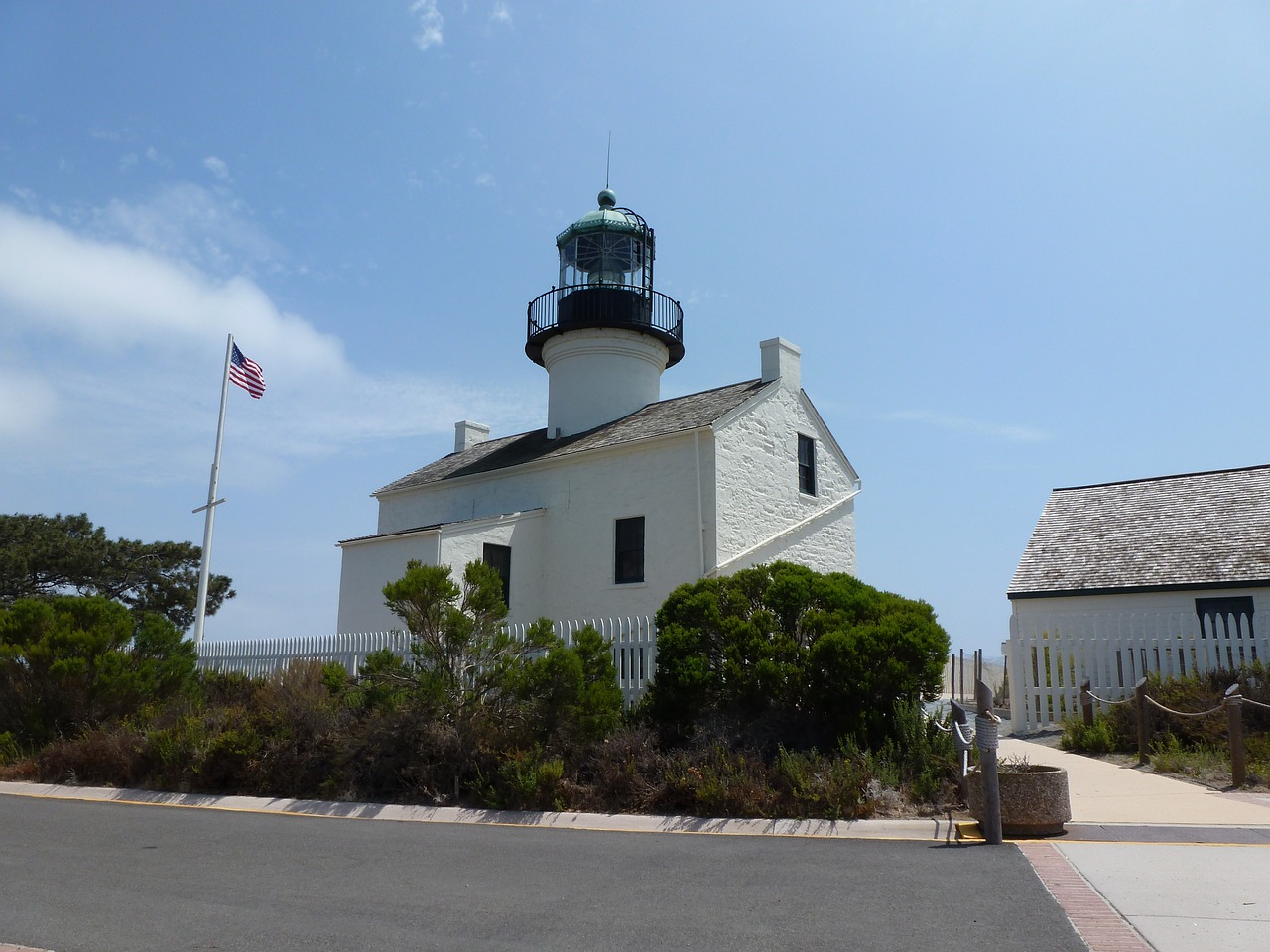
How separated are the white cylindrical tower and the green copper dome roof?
2 centimetres

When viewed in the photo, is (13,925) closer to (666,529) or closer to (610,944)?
(610,944)

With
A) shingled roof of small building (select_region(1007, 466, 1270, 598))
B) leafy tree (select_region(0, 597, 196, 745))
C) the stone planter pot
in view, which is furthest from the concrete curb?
shingled roof of small building (select_region(1007, 466, 1270, 598))

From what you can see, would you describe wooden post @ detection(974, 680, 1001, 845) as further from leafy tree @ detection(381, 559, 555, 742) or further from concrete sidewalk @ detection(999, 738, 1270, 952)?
leafy tree @ detection(381, 559, 555, 742)

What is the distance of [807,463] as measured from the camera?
71.4 feet

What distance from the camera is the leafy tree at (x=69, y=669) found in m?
13.2

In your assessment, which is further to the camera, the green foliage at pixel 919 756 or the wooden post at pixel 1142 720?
the wooden post at pixel 1142 720

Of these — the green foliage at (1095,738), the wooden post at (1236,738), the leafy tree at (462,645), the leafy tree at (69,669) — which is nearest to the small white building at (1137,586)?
the green foliage at (1095,738)

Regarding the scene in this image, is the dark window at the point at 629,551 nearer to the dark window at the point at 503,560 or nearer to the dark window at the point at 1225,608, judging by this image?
the dark window at the point at 503,560

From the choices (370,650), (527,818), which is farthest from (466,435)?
(527,818)

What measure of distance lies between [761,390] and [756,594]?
31.1ft

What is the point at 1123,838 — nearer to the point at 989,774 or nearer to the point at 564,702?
the point at 989,774

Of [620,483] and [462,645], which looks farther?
[620,483]

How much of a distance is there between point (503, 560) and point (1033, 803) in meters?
13.9

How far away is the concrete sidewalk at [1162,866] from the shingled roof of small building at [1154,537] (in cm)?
947
